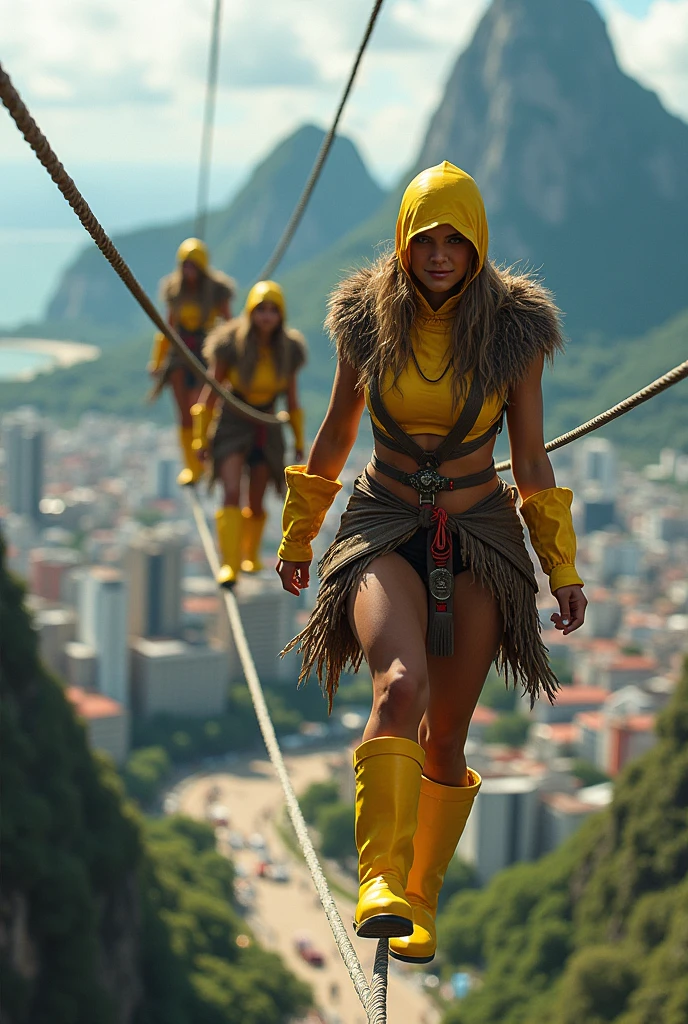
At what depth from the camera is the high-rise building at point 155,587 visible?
78.8 metres

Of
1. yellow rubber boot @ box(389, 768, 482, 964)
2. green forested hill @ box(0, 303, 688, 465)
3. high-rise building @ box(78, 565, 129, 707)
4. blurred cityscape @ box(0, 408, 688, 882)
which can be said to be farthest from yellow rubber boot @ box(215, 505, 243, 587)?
green forested hill @ box(0, 303, 688, 465)

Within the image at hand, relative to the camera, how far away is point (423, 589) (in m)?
4.00

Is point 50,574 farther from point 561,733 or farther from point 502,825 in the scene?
point 502,825

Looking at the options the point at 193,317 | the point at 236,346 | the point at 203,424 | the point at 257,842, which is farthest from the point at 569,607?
the point at 257,842

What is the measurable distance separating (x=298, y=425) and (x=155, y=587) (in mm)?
70302

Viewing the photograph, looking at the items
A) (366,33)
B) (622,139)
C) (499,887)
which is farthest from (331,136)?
(622,139)

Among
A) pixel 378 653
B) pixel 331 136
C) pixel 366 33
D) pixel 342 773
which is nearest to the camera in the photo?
pixel 378 653

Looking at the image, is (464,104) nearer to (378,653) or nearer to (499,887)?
(499,887)

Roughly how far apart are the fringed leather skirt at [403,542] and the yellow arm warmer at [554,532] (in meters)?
0.07

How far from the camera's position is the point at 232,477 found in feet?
30.2

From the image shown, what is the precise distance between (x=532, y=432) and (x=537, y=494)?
0.16m

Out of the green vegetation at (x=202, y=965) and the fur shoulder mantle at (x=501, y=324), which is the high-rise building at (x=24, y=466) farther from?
the fur shoulder mantle at (x=501, y=324)

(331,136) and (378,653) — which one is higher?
(331,136)

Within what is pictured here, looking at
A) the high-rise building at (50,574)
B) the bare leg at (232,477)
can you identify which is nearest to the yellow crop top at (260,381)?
the bare leg at (232,477)
